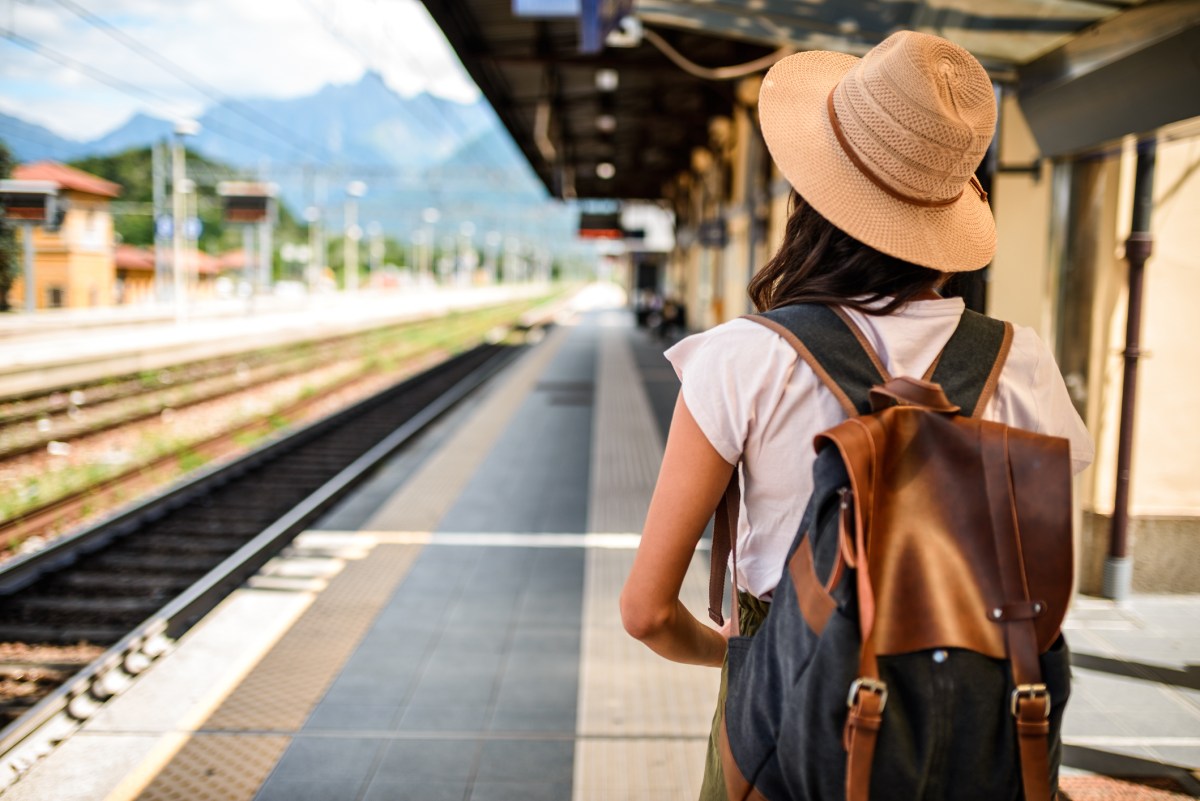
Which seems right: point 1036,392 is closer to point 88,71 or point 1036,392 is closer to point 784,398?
point 784,398

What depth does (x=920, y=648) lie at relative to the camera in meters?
1.03

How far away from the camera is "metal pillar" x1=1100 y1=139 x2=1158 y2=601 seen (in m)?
4.37

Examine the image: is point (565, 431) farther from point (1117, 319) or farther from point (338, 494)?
point (1117, 319)

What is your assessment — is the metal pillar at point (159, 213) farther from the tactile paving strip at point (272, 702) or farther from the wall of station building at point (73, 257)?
the tactile paving strip at point (272, 702)

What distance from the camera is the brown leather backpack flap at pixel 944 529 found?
3.37 ft

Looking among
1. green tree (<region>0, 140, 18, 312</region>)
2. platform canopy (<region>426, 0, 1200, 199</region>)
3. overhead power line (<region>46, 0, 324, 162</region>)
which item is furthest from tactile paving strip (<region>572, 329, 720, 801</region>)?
overhead power line (<region>46, 0, 324, 162</region>)

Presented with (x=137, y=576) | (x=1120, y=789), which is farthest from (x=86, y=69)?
(x=1120, y=789)

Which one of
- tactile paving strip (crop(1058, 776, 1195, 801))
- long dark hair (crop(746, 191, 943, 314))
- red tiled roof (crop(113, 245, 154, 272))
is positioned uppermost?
red tiled roof (crop(113, 245, 154, 272))

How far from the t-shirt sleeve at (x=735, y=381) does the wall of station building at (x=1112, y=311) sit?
3.83 metres

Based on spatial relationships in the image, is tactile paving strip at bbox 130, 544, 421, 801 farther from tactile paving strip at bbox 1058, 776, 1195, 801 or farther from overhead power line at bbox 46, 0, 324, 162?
overhead power line at bbox 46, 0, 324, 162

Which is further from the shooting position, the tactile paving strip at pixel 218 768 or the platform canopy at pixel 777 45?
the platform canopy at pixel 777 45

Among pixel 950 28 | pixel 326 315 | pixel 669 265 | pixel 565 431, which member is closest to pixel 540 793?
pixel 950 28

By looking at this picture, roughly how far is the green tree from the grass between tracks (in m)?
1.71

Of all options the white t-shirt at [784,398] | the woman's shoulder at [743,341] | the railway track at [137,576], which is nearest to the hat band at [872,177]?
the white t-shirt at [784,398]
